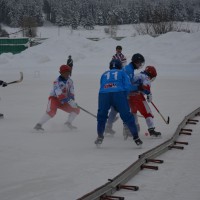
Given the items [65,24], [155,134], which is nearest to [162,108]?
[155,134]

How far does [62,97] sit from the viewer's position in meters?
8.13

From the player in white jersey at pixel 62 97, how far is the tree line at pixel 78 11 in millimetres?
57918

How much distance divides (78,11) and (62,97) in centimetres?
8119

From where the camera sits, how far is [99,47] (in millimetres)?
28219

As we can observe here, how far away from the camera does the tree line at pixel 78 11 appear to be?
70.7 m

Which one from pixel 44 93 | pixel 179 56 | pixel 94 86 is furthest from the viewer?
pixel 179 56

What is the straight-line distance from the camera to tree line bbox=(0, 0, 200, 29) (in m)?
70.7

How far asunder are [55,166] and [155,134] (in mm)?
2375

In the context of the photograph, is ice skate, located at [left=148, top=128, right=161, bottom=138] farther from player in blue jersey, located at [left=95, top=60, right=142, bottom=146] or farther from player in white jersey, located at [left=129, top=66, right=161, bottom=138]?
player in blue jersey, located at [left=95, top=60, right=142, bottom=146]

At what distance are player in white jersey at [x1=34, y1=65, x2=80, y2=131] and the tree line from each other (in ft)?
190

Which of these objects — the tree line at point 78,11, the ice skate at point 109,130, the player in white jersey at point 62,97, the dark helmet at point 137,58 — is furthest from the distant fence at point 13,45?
the tree line at point 78,11

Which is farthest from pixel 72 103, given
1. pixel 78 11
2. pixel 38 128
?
pixel 78 11

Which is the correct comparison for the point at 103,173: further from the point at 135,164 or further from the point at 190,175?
the point at 190,175

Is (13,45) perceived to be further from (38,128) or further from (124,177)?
(124,177)
